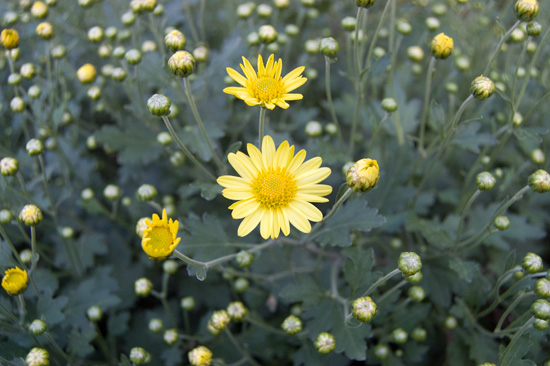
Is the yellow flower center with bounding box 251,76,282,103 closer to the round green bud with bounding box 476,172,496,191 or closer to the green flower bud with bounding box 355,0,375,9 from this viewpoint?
the green flower bud with bounding box 355,0,375,9

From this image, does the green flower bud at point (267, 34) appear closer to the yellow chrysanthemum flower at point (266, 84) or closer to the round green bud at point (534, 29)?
the yellow chrysanthemum flower at point (266, 84)

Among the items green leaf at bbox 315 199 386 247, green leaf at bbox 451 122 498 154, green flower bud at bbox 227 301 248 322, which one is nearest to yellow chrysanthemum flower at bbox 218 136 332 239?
green leaf at bbox 315 199 386 247

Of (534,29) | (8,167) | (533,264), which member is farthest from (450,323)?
(8,167)

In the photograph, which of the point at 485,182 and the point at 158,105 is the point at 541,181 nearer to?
the point at 485,182

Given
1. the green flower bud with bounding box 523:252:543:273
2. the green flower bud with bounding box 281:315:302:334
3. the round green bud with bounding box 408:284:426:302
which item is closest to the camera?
the green flower bud with bounding box 523:252:543:273

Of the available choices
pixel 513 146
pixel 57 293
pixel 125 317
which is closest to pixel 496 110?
pixel 513 146

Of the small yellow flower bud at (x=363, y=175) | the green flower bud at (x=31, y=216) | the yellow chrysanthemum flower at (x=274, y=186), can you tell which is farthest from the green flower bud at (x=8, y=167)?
the small yellow flower bud at (x=363, y=175)

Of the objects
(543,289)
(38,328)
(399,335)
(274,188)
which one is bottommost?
(399,335)
